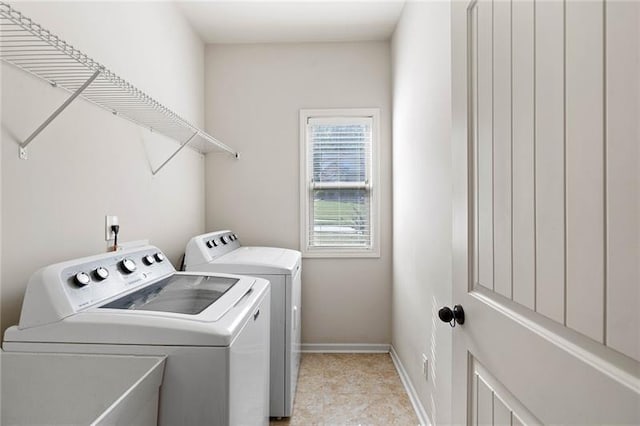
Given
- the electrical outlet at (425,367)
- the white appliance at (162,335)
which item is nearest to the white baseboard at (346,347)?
the electrical outlet at (425,367)

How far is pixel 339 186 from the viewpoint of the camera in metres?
3.00

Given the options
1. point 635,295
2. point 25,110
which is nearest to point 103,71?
point 25,110

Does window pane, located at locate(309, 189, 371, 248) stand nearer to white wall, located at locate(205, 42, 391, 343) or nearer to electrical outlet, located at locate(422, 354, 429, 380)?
white wall, located at locate(205, 42, 391, 343)

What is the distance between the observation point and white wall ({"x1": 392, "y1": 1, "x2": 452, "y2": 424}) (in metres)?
1.64

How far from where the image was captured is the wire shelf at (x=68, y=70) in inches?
37.4

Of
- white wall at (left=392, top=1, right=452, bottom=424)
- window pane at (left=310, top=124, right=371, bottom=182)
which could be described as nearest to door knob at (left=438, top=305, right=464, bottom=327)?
white wall at (left=392, top=1, right=452, bottom=424)

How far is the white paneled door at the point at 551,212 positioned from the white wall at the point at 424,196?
697 mm

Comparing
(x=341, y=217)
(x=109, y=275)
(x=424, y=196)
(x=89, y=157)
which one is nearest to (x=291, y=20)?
(x=341, y=217)

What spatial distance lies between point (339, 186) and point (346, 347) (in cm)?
139

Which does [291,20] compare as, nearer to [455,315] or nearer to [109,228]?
[109,228]

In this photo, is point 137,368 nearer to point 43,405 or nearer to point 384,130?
point 43,405

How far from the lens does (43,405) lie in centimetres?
83

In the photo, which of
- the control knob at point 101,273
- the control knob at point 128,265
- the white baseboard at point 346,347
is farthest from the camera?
Answer: the white baseboard at point 346,347

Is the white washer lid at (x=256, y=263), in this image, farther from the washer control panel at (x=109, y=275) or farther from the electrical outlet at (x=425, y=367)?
the electrical outlet at (x=425, y=367)
